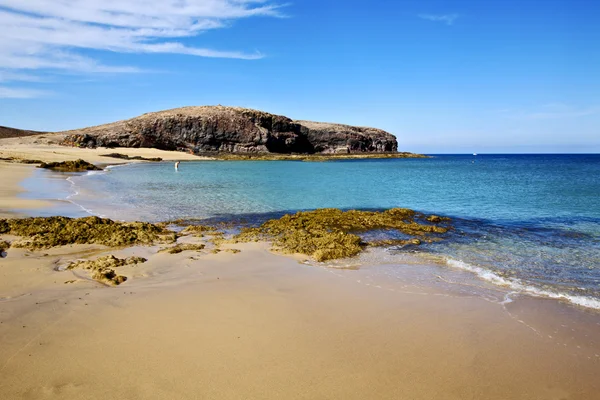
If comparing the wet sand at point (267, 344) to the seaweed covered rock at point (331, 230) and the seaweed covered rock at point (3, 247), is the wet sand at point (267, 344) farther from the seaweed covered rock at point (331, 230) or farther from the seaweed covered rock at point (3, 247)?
the seaweed covered rock at point (331, 230)

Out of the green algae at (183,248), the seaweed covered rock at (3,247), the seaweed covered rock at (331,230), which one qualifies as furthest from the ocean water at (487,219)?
the seaweed covered rock at (3,247)

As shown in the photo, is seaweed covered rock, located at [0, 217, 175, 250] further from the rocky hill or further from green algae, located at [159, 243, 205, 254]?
the rocky hill

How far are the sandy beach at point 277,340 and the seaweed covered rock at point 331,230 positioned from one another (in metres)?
2.08

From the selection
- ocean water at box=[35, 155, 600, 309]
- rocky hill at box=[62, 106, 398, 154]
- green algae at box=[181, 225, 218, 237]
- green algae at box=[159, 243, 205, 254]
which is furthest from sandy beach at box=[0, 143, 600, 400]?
rocky hill at box=[62, 106, 398, 154]

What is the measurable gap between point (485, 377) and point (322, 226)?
8.10m

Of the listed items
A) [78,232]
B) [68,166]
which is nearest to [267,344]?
[78,232]

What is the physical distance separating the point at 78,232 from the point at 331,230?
676cm

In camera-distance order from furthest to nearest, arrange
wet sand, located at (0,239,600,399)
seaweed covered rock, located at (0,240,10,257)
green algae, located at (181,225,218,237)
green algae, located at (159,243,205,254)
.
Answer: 1. green algae, located at (181,225,218,237)
2. green algae, located at (159,243,205,254)
3. seaweed covered rock, located at (0,240,10,257)
4. wet sand, located at (0,239,600,399)

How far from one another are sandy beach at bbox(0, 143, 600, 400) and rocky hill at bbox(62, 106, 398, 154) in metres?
78.1

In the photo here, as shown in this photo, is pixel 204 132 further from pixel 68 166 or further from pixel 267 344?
pixel 267 344

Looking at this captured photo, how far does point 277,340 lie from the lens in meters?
4.48

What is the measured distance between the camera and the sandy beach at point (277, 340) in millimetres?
3572

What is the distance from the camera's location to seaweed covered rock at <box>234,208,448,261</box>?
9.09 meters

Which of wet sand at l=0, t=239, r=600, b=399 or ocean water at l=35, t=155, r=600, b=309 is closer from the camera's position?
wet sand at l=0, t=239, r=600, b=399
